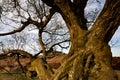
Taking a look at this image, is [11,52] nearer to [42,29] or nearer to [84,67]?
[42,29]

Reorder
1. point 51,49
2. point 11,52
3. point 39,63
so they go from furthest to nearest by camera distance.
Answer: point 51,49, point 11,52, point 39,63

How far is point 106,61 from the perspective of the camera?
A: 11930 mm

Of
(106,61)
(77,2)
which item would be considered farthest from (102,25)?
(77,2)

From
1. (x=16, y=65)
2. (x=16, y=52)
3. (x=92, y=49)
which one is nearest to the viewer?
(x=92, y=49)

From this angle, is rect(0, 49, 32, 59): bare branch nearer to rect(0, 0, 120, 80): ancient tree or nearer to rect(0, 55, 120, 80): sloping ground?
rect(0, 55, 120, 80): sloping ground

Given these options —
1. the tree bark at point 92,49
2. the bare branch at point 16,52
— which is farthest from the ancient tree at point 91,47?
the bare branch at point 16,52

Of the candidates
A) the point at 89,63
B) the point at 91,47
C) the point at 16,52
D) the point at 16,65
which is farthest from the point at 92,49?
the point at 16,65

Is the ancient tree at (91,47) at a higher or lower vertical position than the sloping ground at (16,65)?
higher

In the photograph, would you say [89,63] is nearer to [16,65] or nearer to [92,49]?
[92,49]

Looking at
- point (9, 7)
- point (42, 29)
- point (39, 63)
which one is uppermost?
point (9, 7)

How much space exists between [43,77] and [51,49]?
3.68 m

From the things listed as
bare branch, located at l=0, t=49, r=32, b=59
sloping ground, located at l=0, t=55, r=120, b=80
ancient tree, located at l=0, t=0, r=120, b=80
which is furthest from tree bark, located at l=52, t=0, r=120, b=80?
sloping ground, located at l=0, t=55, r=120, b=80

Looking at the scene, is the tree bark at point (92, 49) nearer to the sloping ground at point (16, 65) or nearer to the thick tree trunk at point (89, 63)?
the thick tree trunk at point (89, 63)

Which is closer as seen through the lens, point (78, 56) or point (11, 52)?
point (78, 56)
